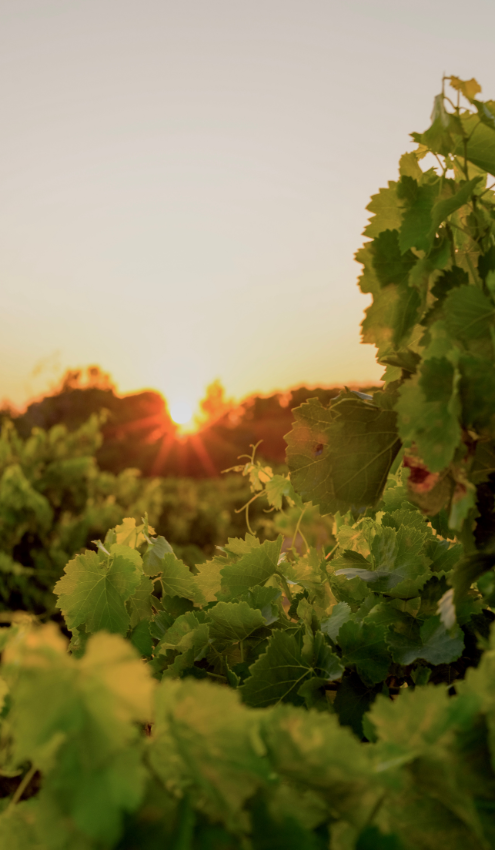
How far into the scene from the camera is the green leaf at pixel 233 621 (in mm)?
694

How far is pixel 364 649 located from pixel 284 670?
0.30 feet

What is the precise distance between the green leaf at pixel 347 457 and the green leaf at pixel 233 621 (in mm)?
143

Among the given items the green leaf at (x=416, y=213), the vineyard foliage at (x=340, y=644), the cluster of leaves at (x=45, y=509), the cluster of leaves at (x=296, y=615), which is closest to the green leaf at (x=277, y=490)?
the vineyard foliage at (x=340, y=644)

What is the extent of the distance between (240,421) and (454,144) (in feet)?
55.7

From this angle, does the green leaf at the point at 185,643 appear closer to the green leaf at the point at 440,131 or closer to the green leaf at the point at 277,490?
the green leaf at the point at 277,490

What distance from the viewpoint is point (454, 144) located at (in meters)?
0.64

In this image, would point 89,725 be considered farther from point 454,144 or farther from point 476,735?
point 454,144

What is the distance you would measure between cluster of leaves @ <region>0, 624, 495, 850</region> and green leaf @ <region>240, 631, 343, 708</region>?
244mm

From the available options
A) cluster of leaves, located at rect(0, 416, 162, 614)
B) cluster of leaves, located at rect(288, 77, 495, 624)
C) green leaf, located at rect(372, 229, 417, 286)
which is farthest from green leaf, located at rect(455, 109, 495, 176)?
cluster of leaves, located at rect(0, 416, 162, 614)

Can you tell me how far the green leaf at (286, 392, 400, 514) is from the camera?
672 mm

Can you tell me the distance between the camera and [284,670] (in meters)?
0.64

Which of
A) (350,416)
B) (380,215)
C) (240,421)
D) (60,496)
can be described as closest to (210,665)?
(350,416)

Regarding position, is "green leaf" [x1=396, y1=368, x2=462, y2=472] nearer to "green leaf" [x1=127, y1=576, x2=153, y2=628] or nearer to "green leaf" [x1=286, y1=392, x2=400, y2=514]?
"green leaf" [x1=286, y1=392, x2=400, y2=514]

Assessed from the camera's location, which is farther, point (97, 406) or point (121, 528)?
point (97, 406)
